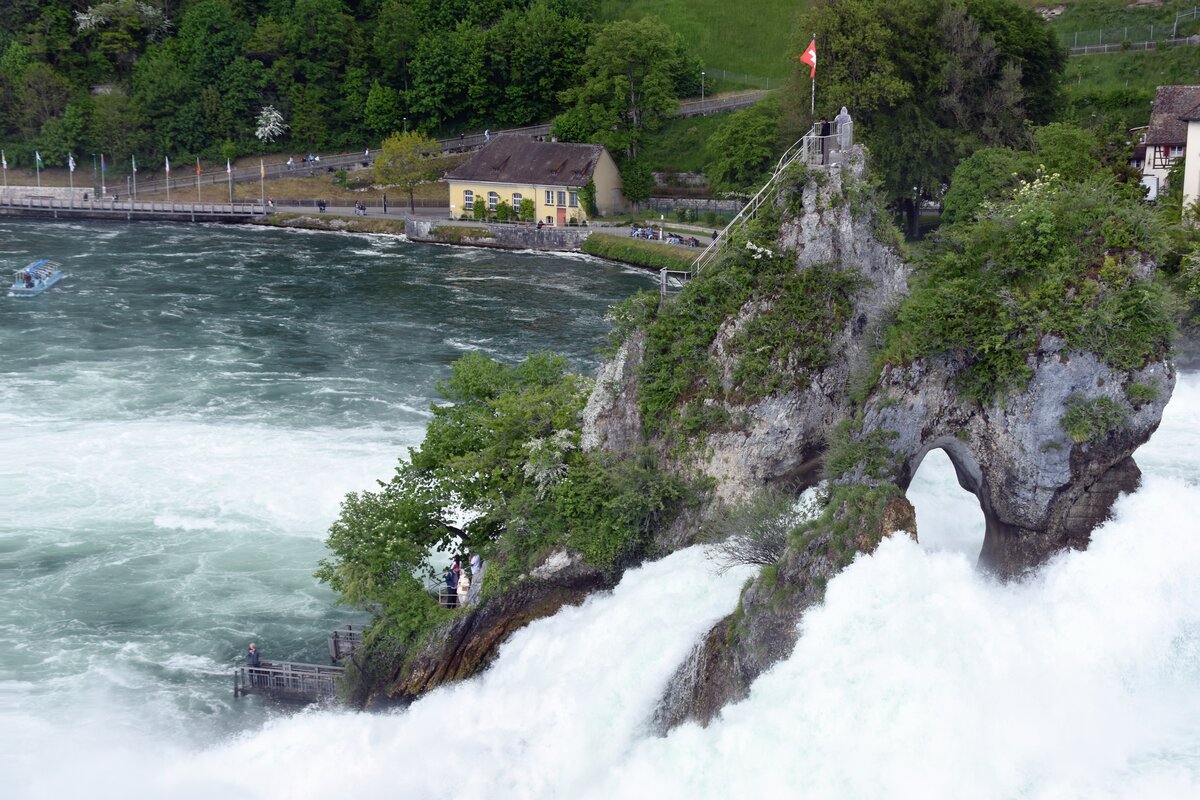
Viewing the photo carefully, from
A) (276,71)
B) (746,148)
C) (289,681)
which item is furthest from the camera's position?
(276,71)

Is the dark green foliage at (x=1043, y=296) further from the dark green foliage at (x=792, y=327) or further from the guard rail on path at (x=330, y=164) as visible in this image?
the guard rail on path at (x=330, y=164)

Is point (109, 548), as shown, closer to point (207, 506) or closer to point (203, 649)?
point (207, 506)

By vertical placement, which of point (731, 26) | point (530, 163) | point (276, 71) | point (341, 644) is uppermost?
point (731, 26)

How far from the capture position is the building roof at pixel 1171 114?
72.4 m

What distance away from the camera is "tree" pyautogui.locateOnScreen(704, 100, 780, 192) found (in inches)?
3647

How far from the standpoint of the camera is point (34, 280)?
7712 centimetres

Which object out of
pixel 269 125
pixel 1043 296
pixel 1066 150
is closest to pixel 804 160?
pixel 1043 296

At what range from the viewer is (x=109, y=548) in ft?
138

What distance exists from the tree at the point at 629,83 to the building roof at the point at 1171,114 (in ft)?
141

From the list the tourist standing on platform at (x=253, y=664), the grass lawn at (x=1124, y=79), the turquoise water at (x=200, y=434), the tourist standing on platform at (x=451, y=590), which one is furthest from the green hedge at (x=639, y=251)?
the tourist standing on platform at (x=253, y=664)

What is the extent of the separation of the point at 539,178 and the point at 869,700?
3206 inches

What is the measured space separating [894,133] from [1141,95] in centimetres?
2444

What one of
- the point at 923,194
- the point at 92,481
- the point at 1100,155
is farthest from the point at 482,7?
the point at 92,481

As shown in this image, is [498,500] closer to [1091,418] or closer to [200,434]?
[1091,418]
